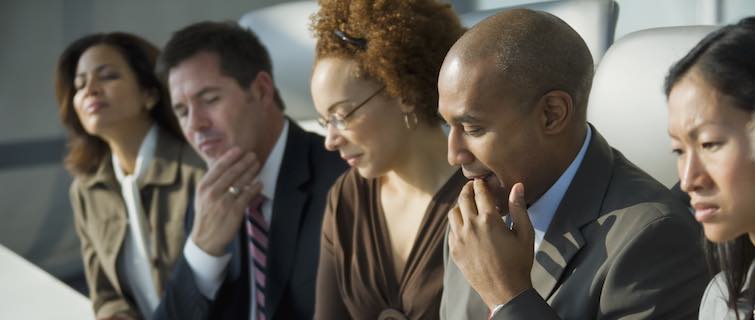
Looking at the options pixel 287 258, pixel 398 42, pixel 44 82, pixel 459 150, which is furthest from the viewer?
pixel 44 82

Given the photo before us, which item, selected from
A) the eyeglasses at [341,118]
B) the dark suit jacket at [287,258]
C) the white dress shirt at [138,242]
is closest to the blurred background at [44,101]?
the white dress shirt at [138,242]

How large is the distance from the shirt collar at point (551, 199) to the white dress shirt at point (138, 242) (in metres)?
1.47

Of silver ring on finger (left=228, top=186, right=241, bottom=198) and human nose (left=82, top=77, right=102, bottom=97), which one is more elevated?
human nose (left=82, top=77, right=102, bottom=97)

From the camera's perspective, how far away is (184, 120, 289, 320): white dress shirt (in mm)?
2061

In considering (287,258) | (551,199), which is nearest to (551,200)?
(551,199)

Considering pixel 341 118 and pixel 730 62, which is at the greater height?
pixel 730 62

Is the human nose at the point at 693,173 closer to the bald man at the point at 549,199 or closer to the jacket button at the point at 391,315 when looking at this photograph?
the bald man at the point at 549,199

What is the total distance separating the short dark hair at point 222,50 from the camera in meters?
2.12

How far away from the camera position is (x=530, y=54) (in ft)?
3.95

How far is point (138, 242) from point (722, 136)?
1.89 metres

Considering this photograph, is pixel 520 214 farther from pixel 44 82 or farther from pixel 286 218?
pixel 44 82

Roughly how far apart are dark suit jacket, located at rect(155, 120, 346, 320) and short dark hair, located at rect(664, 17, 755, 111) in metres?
1.10

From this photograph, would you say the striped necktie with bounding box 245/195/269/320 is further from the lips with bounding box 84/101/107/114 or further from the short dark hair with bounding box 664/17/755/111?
the short dark hair with bounding box 664/17/755/111

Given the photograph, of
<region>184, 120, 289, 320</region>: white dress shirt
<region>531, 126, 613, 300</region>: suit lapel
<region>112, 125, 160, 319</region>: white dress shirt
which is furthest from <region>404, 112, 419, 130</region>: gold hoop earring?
<region>112, 125, 160, 319</region>: white dress shirt
